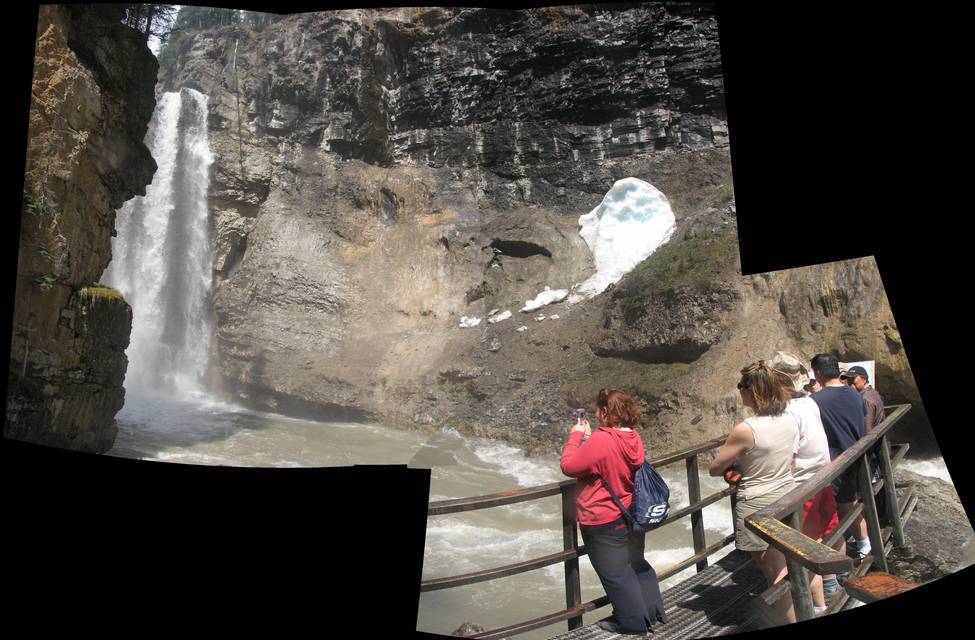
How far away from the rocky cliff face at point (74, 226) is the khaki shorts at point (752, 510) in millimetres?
8259

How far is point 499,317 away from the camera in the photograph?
732 inches

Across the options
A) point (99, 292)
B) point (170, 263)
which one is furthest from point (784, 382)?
point (170, 263)

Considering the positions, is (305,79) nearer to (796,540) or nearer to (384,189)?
(384,189)

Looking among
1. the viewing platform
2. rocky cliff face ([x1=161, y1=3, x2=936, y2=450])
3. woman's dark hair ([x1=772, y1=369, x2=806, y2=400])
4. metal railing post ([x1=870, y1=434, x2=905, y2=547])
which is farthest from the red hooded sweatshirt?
rocky cliff face ([x1=161, y1=3, x2=936, y2=450])

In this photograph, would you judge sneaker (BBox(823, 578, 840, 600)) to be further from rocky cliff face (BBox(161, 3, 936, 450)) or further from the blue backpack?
rocky cliff face (BBox(161, 3, 936, 450))

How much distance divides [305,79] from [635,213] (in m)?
13.2

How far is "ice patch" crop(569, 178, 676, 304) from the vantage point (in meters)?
18.6

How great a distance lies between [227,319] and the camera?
Answer: 64.3 feet

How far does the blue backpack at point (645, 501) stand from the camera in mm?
2787

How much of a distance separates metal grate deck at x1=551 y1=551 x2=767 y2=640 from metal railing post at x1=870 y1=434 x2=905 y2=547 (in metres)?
1.04

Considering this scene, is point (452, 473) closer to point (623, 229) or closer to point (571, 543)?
point (571, 543)

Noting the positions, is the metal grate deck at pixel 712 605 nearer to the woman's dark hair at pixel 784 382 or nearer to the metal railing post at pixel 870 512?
the metal railing post at pixel 870 512

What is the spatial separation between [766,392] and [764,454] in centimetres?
29

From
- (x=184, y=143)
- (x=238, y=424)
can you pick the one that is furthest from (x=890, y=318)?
(x=184, y=143)
